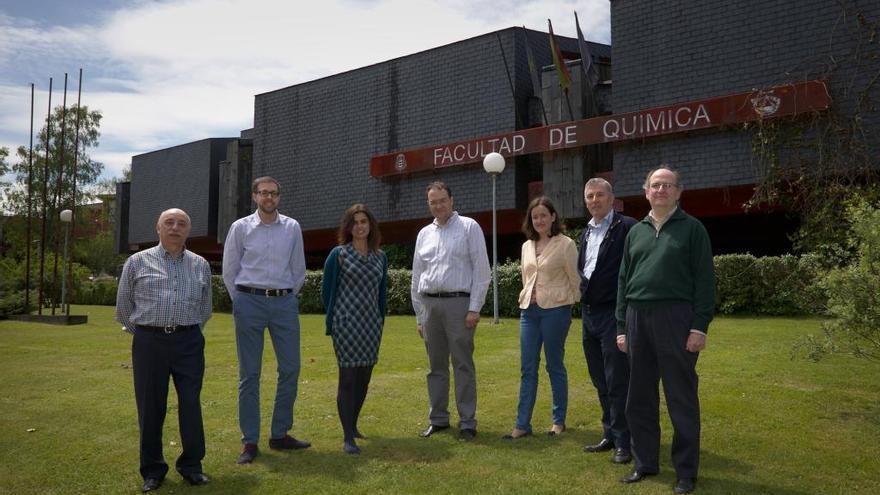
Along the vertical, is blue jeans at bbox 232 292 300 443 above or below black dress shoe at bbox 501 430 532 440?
above

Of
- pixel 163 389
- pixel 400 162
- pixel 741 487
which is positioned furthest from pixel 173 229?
pixel 400 162

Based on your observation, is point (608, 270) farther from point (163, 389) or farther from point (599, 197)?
point (163, 389)

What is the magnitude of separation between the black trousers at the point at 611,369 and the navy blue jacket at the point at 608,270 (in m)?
0.07

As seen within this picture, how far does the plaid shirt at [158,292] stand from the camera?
4801 millimetres

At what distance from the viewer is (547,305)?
18.9ft

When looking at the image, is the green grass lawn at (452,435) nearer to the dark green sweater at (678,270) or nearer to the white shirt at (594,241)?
the dark green sweater at (678,270)

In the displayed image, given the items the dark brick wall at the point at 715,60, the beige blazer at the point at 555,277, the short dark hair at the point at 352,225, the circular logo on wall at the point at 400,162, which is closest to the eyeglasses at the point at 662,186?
the beige blazer at the point at 555,277

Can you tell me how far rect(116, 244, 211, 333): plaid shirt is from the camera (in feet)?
15.8

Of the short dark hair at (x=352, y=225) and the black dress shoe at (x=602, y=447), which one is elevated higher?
the short dark hair at (x=352, y=225)

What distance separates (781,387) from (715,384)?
65 cm

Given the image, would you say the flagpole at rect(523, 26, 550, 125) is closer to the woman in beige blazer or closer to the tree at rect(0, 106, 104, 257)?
the woman in beige blazer

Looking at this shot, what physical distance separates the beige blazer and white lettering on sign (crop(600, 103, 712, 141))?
11.2 m

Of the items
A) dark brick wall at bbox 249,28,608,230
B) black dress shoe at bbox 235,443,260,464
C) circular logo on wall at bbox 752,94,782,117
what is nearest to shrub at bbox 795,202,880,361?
black dress shoe at bbox 235,443,260,464

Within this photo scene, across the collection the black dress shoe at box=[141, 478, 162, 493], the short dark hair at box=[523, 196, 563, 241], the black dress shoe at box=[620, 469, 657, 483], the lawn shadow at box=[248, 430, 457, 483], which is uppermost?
the short dark hair at box=[523, 196, 563, 241]
